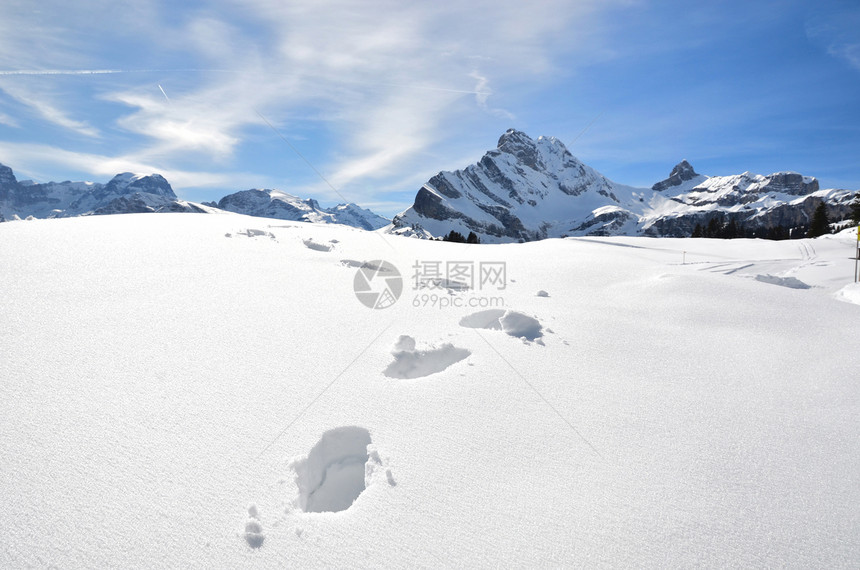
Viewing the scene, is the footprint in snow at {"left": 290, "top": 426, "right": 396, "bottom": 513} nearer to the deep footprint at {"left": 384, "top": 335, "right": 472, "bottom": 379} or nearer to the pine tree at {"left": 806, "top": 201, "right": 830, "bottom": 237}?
the deep footprint at {"left": 384, "top": 335, "right": 472, "bottom": 379}

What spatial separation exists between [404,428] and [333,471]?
711 millimetres

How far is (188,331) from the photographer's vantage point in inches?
180

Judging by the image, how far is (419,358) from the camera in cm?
492

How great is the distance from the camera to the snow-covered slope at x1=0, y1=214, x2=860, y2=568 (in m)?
2.42

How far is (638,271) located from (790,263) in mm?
11195

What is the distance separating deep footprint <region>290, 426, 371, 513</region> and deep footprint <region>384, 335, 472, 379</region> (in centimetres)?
129

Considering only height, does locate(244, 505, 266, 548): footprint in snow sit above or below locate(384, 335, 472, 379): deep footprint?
below

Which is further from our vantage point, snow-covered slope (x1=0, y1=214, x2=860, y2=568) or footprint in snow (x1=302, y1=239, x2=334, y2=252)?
footprint in snow (x1=302, y1=239, x2=334, y2=252)
